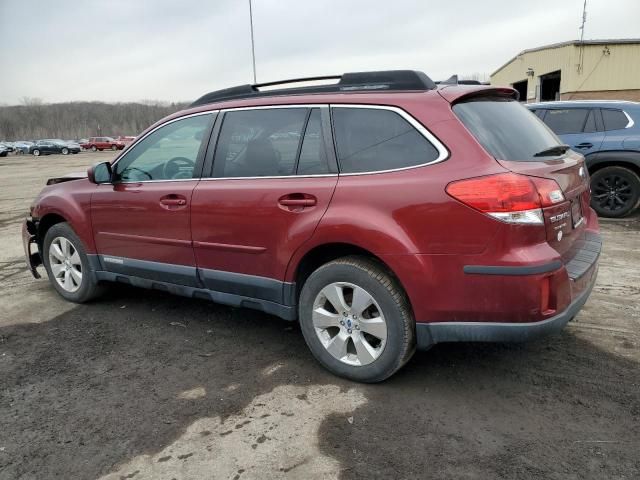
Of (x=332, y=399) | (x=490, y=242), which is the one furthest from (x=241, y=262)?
(x=490, y=242)

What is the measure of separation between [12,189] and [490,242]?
17575 mm

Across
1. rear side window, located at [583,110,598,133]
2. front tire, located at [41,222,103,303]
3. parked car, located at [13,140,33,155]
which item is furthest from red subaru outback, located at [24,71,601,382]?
parked car, located at [13,140,33,155]

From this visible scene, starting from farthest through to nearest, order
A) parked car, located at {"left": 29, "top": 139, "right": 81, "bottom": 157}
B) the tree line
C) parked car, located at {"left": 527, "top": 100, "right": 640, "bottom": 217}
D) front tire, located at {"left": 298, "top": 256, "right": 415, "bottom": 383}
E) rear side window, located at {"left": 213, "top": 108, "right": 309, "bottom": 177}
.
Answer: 1. the tree line
2. parked car, located at {"left": 29, "top": 139, "right": 81, "bottom": 157}
3. parked car, located at {"left": 527, "top": 100, "right": 640, "bottom": 217}
4. rear side window, located at {"left": 213, "top": 108, "right": 309, "bottom": 177}
5. front tire, located at {"left": 298, "top": 256, "right": 415, "bottom": 383}

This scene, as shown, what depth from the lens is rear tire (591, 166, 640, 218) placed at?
25.7ft

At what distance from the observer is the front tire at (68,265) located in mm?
4664

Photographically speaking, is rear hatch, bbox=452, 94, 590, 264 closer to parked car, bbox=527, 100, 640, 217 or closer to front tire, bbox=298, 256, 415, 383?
front tire, bbox=298, 256, 415, 383

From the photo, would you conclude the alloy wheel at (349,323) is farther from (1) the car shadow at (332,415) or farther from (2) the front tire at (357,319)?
(1) the car shadow at (332,415)

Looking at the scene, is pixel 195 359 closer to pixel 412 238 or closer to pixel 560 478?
pixel 412 238

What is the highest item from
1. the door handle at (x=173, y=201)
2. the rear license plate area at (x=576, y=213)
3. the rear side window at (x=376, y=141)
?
the rear side window at (x=376, y=141)

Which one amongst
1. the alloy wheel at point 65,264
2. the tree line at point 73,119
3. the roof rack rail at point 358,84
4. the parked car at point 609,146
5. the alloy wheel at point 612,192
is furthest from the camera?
the tree line at point 73,119

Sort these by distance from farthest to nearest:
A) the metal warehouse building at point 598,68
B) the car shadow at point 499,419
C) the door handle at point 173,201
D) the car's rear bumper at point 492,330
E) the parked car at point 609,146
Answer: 1. the metal warehouse building at point 598,68
2. the parked car at point 609,146
3. the door handle at point 173,201
4. the car's rear bumper at point 492,330
5. the car shadow at point 499,419

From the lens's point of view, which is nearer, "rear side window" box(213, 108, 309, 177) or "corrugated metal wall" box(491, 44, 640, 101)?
"rear side window" box(213, 108, 309, 177)

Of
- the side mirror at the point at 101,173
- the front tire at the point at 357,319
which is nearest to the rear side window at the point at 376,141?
the front tire at the point at 357,319

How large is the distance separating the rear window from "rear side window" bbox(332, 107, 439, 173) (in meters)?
0.28
